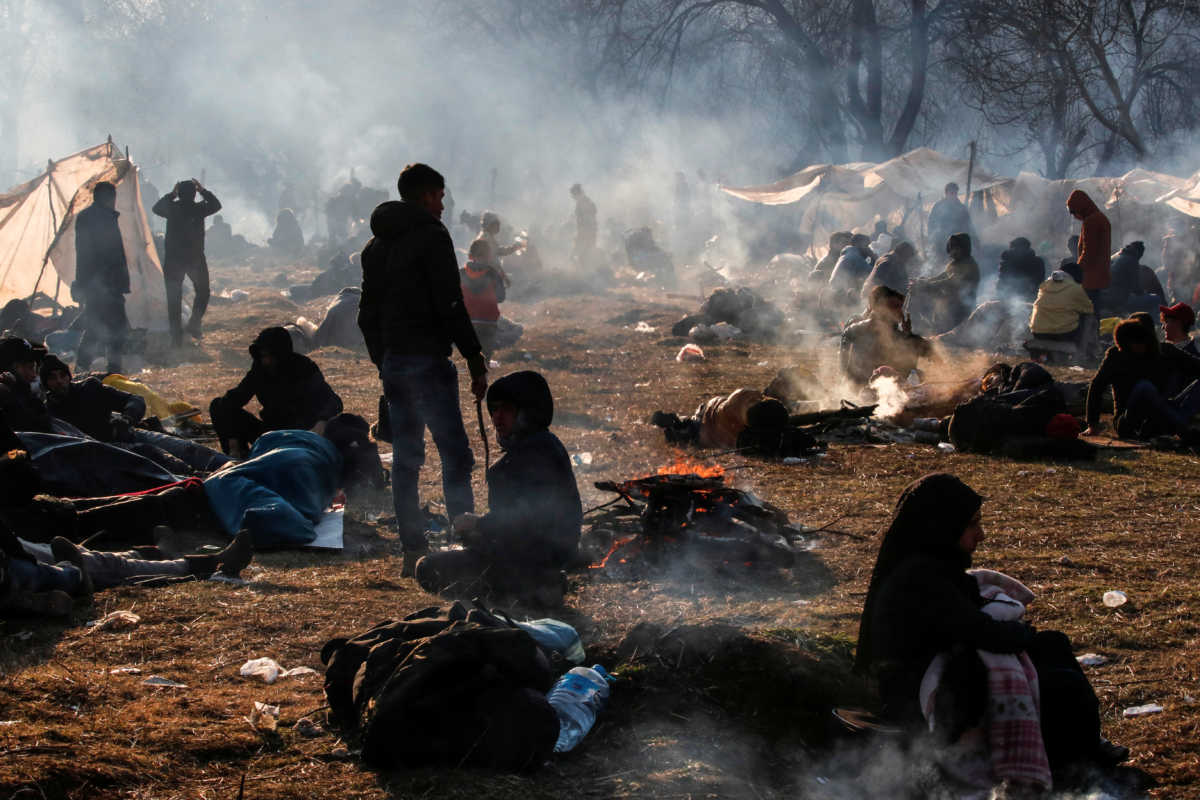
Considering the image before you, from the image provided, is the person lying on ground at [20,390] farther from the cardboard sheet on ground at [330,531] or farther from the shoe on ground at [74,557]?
the shoe on ground at [74,557]

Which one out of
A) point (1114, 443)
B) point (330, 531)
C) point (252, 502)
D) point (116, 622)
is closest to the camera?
A: point (116, 622)

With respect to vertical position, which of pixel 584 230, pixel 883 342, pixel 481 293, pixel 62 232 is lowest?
pixel 883 342

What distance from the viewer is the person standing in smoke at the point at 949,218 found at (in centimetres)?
1873

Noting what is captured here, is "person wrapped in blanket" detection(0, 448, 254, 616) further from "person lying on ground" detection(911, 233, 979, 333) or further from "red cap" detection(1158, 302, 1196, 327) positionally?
"person lying on ground" detection(911, 233, 979, 333)

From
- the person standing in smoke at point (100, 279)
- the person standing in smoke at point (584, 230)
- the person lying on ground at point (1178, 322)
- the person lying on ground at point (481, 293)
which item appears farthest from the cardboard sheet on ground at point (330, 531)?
the person standing in smoke at point (584, 230)

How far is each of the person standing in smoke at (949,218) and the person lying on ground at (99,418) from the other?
15.0m

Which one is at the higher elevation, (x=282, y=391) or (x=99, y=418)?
(x=282, y=391)

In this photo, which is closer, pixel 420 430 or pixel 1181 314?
pixel 420 430

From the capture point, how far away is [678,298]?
2189cm

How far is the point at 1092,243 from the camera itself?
12516 mm

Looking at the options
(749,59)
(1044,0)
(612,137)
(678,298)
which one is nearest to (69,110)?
(612,137)

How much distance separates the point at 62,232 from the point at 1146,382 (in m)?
13.2

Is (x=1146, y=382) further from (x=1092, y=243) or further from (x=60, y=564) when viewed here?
(x=60, y=564)

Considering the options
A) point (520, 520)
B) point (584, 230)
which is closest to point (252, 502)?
point (520, 520)
